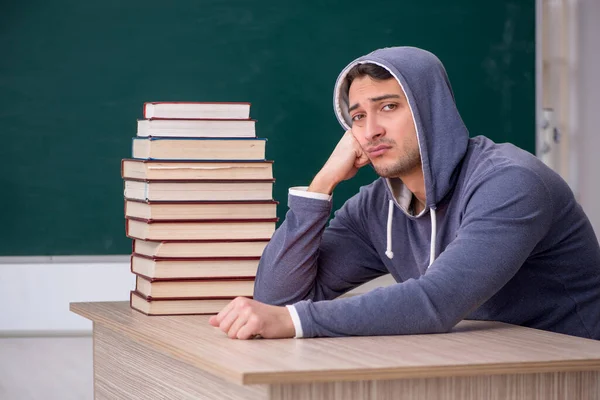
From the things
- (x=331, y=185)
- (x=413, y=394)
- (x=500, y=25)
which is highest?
(x=500, y=25)

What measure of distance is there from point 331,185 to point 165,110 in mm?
375

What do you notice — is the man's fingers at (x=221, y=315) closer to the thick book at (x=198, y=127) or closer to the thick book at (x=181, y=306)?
the thick book at (x=181, y=306)

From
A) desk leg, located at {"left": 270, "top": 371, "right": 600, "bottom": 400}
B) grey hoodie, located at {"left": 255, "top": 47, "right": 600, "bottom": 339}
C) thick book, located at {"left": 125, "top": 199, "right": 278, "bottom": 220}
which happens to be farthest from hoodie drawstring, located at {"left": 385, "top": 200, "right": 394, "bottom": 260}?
desk leg, located at {"left": 270, "top": 371, "right": 600, "bottom": 400}

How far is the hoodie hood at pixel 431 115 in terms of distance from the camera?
173 centimetres

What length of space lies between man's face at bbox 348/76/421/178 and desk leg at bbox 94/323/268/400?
1.93ft

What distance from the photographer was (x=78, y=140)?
3.39 meters

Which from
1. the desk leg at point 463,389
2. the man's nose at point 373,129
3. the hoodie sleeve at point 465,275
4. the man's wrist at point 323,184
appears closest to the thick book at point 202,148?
the man's wrist at point 323,184

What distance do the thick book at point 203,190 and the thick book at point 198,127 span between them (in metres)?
0.10

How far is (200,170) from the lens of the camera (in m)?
1.86

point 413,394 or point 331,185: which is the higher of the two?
point 331,185

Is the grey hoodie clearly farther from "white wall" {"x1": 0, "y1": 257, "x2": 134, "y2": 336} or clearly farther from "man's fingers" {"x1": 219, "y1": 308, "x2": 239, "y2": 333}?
"white wall" {"x1": 0, "y1": 257, "x2": 134, "y2": 336}

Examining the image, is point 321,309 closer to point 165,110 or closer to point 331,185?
point 331,185

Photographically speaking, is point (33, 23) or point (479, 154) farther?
point (33, 23)

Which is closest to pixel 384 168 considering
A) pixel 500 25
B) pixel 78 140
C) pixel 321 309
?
pixel 321 309
